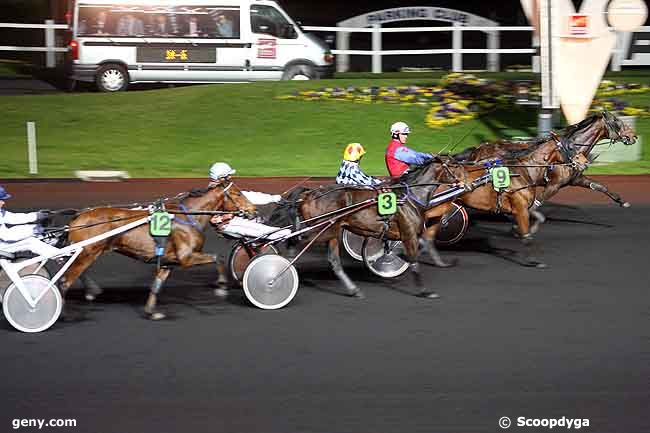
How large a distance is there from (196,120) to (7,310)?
36.3 ft

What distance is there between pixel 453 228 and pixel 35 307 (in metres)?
5.14

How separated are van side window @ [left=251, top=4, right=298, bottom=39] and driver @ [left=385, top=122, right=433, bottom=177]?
10.7 metres

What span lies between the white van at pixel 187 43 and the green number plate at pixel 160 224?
13.0m

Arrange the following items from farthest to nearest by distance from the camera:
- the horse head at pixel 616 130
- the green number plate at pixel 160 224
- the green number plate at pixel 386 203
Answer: the horse head at pixel 616 130 → the green number plate at pixel 386 203 → the green number plate at pixel 160 224

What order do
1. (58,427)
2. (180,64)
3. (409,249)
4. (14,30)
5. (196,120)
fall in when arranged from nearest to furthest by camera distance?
(58,427) < (409,249) < (196,120) < (180,64) < (14,30)

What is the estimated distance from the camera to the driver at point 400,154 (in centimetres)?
1057

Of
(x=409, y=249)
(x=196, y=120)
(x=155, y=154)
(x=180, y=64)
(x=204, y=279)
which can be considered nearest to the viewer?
(x=409, y=249)

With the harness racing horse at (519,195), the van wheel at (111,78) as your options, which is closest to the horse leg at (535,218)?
the harness racing horse at (519,195)

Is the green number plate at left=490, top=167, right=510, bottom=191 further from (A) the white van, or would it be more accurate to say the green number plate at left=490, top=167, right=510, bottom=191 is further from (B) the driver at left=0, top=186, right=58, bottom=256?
(A) the white van

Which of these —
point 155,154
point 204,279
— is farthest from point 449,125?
point 204,279

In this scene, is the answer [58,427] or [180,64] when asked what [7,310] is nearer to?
[58,427]

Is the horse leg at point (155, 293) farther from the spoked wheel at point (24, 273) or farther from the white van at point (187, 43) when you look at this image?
the white van at point (187, 43)

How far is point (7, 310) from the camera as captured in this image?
8.31m

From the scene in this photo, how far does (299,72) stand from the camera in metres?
21.5
